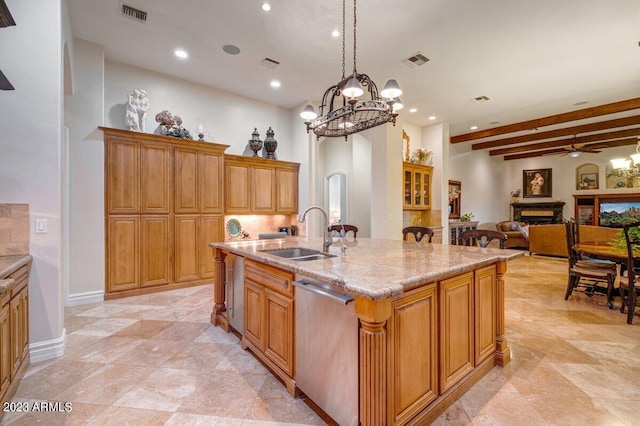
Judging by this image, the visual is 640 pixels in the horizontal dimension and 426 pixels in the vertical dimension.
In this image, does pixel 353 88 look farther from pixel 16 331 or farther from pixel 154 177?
pixel 154 177

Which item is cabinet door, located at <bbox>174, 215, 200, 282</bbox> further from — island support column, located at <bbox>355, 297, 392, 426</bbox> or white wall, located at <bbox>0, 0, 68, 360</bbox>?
island support column, located at <bbox>355, 297, 392, 426</bbox>

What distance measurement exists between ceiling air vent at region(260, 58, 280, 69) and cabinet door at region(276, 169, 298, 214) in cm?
189

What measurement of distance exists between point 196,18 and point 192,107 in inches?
75.1

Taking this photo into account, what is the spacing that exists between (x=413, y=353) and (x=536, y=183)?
12.5 metres

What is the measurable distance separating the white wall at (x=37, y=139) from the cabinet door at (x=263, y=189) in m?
3.04

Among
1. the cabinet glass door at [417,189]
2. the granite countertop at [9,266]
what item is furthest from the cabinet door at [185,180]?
the cabinet glass door at [417,189]

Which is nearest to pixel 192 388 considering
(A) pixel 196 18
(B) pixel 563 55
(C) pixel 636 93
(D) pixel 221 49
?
(A) pixel 196 18

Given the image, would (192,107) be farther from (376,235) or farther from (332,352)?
(332,352)

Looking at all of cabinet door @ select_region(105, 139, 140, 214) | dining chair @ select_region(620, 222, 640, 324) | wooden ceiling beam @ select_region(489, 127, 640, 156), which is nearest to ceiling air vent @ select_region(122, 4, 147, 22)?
cabinet door @ select_region(105, 139, 140, 214)

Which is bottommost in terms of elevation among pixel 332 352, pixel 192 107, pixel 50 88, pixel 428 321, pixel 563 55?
pixel 332 352

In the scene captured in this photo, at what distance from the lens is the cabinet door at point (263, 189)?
5.31m

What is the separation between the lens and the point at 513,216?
38.0 feet

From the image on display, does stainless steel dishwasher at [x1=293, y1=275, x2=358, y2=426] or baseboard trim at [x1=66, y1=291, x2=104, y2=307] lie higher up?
stainless steel dishwasher at [x1=293, y1=275, x2=358, y2=426]

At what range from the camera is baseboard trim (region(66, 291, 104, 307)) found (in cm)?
369
